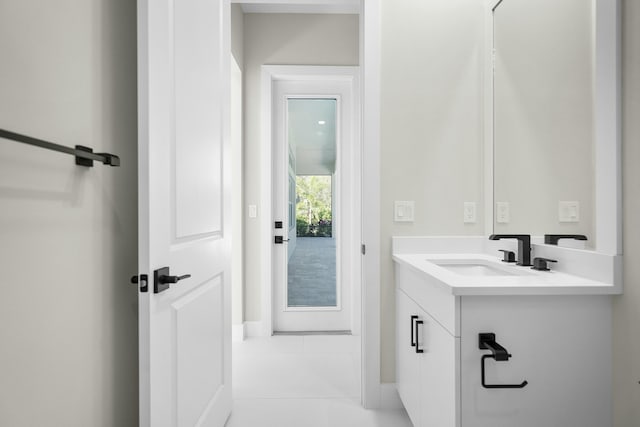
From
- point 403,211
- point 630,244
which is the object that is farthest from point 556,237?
point 403,211

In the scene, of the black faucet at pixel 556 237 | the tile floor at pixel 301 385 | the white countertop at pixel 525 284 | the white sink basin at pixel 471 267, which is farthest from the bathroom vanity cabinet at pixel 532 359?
the tile floor at pixel 301 385

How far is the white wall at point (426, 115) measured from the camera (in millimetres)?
2131

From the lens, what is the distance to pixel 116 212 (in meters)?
1.21

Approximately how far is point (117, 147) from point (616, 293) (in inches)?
67.0

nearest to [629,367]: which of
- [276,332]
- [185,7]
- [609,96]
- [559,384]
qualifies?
[559,384]

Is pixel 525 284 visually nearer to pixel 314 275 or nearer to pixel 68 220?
pixel 68 220

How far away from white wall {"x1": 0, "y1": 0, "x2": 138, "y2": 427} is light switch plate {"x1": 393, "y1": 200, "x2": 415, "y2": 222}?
136 centimetres

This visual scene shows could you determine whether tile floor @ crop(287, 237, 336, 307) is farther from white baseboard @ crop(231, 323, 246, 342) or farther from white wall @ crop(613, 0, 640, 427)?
white wall @ crop(613, 0, 640, 427)

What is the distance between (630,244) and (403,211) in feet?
3.55

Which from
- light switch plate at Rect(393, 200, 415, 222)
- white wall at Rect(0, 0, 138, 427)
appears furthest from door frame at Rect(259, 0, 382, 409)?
white wall at Rect(0, 0, 138, 427)

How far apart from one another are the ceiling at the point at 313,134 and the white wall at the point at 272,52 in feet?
1.10

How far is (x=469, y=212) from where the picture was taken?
215 cm

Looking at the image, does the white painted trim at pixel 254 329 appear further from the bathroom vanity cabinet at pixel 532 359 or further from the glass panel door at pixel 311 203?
the bathroom vanity cabinet at pixel 532 359

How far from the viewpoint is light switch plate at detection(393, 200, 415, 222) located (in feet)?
7.00
